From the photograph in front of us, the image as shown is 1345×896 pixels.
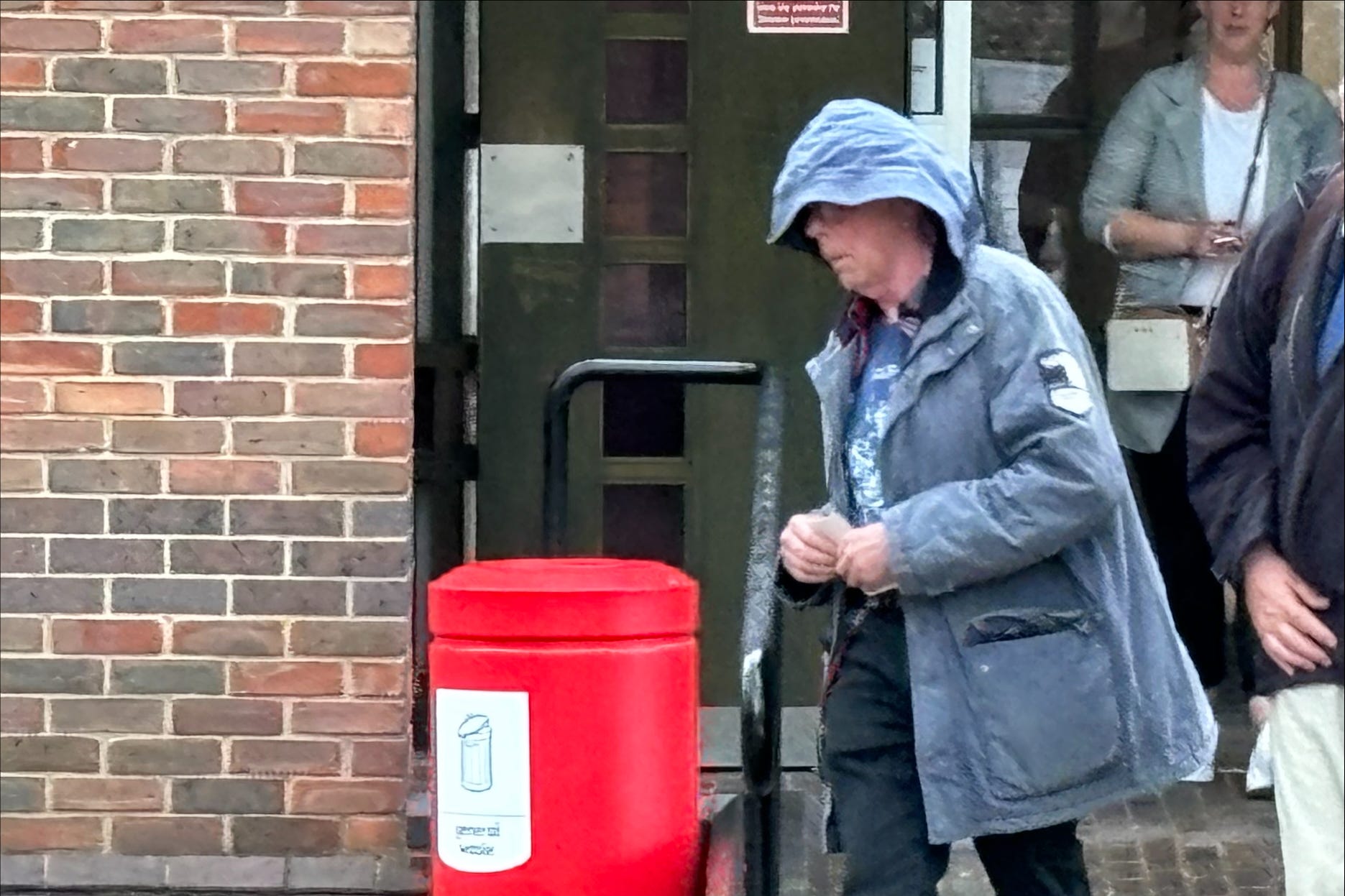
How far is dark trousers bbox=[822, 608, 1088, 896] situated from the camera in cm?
340

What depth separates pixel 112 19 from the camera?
4953 millimetres

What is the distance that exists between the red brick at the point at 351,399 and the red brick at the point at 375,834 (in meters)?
1.00

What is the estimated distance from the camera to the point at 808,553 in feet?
11.1

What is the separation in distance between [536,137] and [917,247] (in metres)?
2.34

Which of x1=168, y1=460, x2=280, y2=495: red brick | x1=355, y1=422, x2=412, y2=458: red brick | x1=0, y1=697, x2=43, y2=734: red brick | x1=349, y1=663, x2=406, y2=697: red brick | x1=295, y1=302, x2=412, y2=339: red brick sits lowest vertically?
x1=0, y1=697, x2=43, y2=734: red brick

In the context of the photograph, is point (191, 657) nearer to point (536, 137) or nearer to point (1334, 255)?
point (536, 137)

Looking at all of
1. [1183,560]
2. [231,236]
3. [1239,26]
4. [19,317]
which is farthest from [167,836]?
[1239,26]

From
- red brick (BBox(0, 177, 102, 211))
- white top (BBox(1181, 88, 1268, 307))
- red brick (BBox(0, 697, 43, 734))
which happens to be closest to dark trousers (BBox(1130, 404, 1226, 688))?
white top (BBox(1181, 88, 1268, 307))

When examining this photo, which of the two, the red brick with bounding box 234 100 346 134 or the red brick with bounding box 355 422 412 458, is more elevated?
the red brick with bounding box 234 100 346 134

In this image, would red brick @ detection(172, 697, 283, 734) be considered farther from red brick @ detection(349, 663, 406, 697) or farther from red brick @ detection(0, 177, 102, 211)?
red brick @ detection(0, 177, 102, 211)

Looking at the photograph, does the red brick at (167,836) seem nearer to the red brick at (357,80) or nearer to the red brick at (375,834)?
the red brick at (375,834)

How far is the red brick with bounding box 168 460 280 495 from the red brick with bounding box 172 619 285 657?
1.04ft

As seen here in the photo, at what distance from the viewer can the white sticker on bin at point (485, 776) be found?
3633 mm

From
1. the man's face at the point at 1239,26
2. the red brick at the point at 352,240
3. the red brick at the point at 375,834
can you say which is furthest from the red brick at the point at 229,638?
the man's face at the point at 1239,26
